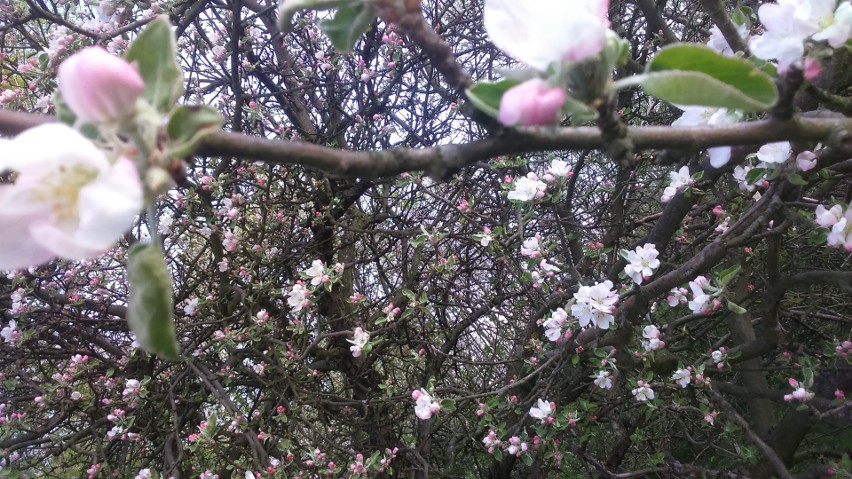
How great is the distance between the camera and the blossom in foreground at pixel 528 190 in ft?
7.62

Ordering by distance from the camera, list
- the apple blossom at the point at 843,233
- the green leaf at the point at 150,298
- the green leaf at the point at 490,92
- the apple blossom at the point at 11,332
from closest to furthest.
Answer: the green leaf at the point at 150,298, the green leaf at the point at 490,92, the apple blossom at the point at 843,233, the apple blossom at the point at 11,332

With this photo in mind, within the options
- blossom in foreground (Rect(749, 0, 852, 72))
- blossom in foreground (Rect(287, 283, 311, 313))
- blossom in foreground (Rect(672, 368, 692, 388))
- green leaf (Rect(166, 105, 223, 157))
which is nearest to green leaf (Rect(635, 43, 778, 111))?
blossom in foreground (Rect(749, 0, 852, 72))

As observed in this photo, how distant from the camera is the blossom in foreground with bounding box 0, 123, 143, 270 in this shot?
53 cm

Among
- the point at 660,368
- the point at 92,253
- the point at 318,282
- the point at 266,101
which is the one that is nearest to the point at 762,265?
the point at 660,368

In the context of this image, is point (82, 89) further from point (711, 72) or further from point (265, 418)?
point (265, 418)

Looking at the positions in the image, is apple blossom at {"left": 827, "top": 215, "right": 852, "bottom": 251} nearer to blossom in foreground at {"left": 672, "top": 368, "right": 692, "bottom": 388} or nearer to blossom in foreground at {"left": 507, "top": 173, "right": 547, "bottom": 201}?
blossom in foreground at {"left": 507, "top": 173, "right": 547, "bottom": 201}

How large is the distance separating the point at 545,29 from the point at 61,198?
58 cm

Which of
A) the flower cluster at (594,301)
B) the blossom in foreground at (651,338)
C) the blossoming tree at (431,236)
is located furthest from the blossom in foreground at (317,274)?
the blossom in foreground at (651,338)

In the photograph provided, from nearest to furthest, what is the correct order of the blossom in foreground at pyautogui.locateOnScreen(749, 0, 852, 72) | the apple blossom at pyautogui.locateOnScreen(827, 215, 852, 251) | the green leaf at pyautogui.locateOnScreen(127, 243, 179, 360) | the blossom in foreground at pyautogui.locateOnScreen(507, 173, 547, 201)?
1. the green leaf at pyautogui.locateOnScreen(127, 243, 179, 360)
2. the blossom in foreground at pyautogui.locateOnScreen(749, 0, 852, 72)
3. the apple blossom at pyautogui.locateOnScreen(827, 215, 852, 251)
4. the blossom in foreground at pyautogui.locateOnScreen(507, 173, 547, 201)

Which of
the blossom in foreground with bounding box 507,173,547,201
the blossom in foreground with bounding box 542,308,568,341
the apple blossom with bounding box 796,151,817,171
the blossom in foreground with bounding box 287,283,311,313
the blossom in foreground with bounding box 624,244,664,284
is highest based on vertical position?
the blossom in foreground with bounding box 287,283,311,313

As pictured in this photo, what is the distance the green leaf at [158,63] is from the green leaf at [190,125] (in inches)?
1.7

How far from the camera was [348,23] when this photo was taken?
71 cm

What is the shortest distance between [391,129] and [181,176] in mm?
3508

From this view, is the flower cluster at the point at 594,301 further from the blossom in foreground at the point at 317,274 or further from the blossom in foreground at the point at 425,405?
the blossom in foreground at the point at 317,274
